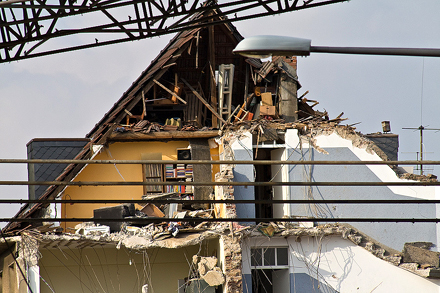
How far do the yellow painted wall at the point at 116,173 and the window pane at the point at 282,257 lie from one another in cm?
517

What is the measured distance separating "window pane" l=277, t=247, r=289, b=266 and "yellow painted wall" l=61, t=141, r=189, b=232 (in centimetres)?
517

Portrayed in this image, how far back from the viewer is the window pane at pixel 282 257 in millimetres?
19328

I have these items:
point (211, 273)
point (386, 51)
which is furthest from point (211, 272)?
point (386, 51)

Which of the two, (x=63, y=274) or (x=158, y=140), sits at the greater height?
(x=158, y=140)

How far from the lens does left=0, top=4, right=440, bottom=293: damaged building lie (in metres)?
18.5

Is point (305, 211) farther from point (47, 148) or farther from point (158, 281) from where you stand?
point (47, 148)

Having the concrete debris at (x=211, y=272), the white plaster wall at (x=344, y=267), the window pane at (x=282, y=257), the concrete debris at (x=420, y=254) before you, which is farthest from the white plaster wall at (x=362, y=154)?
the concrete debris at (x=211, y=272)

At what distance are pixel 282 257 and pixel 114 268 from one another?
6.08 metres

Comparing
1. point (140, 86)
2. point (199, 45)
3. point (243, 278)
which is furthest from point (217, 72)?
point (243, 278)

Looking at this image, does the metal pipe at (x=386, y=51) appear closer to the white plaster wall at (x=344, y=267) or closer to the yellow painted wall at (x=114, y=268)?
the white plaster wall at (x=344, y=267)

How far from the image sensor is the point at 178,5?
10.1 meters

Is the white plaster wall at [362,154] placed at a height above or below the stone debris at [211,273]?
above

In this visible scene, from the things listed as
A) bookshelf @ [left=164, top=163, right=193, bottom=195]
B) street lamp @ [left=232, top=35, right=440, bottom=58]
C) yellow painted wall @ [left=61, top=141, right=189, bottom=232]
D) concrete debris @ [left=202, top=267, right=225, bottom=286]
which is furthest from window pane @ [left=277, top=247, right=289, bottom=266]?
street lamp @ [left=232, top=35, right=440, bottom=58]

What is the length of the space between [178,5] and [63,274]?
1349 cm
